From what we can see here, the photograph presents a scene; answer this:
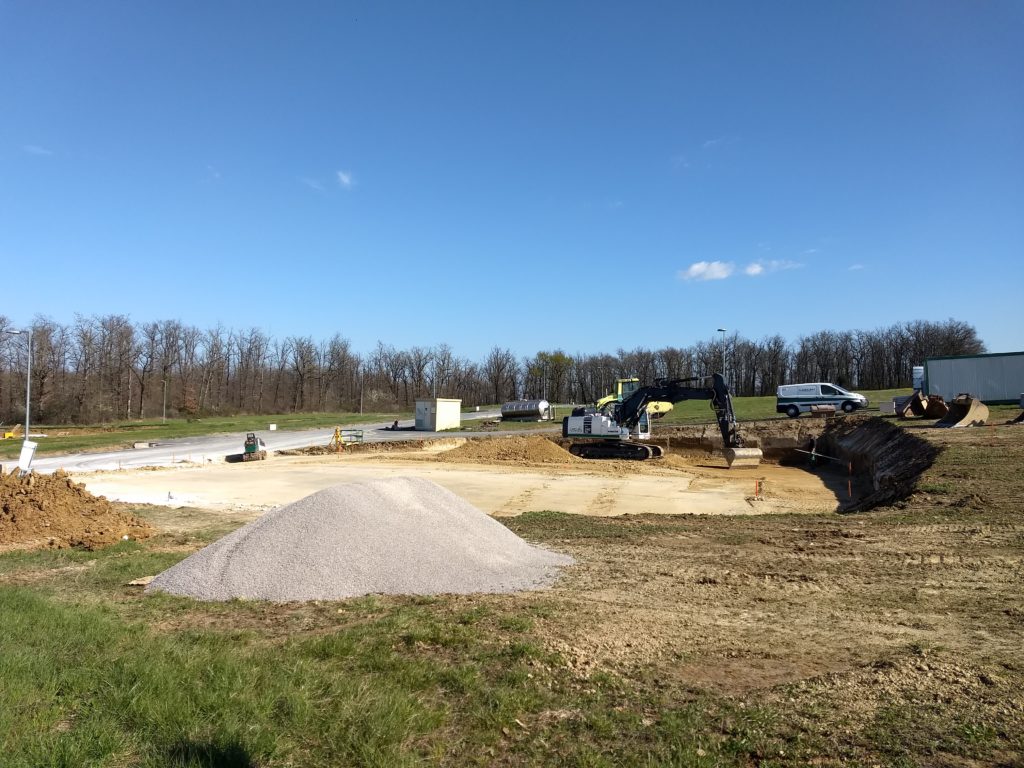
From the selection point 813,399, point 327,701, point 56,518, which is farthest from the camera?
point 813,399

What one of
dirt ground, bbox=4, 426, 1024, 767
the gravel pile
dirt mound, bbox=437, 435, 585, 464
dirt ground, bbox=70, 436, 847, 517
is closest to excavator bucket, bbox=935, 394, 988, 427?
dirt ground, bbox=70, 436, 847, 517

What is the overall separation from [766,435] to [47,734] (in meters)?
35.0

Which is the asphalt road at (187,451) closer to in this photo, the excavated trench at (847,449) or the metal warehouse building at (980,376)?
the excavated trench at (847,449)

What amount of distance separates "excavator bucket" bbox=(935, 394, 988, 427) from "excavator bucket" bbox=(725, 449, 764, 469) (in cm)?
716

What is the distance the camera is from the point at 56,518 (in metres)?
13.1

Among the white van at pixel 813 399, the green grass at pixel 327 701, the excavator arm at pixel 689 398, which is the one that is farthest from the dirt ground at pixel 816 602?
the white van at pixel 813 399

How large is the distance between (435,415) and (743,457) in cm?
2467

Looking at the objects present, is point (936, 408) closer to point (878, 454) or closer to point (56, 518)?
point (878, 454)

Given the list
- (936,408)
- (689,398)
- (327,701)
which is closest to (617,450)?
(689,398)

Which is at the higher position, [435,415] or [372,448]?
[435,415]

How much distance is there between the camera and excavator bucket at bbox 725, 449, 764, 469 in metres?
28.7

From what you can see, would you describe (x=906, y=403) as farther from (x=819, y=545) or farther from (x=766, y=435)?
(x=819, y=545)

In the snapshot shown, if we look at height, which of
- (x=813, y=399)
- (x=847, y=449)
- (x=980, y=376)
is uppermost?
(x=980, y=376)

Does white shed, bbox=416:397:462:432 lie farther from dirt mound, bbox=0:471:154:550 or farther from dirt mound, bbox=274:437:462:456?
dirt mound, bbox=0:471:154:550
